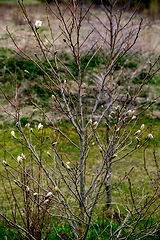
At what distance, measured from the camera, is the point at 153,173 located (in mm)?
6691

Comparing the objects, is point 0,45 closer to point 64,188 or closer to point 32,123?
point 32,123

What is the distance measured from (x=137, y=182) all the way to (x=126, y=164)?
0.96 m

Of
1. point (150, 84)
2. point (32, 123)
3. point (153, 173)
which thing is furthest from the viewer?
point (150, 84)

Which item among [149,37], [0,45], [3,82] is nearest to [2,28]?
[0,45]

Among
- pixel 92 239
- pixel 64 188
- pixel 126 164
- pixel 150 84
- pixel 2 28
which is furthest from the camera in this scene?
pixel 2 28

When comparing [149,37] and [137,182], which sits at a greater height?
[149,37]

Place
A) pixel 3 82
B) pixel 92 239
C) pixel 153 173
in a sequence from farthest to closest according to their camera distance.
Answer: pixel 3 82 < pixel 153 173 < pixel 92 239

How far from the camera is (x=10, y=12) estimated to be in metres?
15.3

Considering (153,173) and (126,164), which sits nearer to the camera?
(153,173)

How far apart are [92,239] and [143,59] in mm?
11435

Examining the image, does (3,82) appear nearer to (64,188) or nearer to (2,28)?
(2,28)

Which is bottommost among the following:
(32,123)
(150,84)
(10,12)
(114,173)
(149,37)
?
(32,123)

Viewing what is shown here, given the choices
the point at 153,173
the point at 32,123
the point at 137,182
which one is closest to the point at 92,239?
the point at 137,182

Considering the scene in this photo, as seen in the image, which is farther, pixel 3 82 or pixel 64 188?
pixel 3 82
